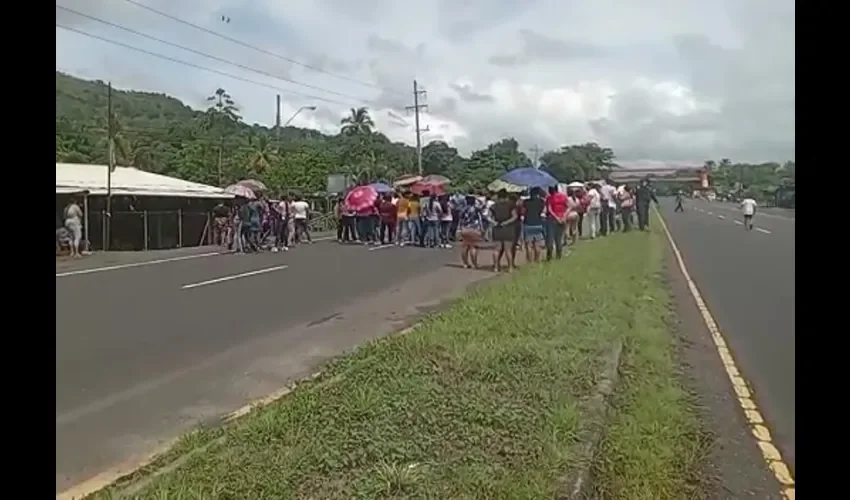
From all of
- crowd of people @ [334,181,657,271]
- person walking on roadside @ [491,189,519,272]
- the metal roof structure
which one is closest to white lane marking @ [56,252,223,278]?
the metal roof structure

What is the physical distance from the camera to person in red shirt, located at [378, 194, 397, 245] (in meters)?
14.5

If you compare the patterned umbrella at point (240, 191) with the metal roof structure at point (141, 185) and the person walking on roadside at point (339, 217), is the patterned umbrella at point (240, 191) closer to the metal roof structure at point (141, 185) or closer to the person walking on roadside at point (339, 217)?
the metal roof structure at point (141, 185)

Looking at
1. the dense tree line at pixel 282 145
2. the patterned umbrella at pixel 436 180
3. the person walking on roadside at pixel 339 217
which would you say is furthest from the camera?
the person walking on roadside at pixel 339 217

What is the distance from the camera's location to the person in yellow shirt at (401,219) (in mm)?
14584

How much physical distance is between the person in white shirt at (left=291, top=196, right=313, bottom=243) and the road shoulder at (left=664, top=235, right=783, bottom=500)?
966 cm

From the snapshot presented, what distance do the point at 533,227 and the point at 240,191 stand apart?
6663 millimetres

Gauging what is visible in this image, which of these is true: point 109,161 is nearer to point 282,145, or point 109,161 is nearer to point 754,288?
point 282,145

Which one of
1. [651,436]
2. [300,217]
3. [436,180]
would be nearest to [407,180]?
[436,180]

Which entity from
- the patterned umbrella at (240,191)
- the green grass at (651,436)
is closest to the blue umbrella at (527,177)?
the green grass at (651,436)

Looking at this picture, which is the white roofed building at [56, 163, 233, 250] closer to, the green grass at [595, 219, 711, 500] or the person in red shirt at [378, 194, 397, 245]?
the person in red shirt at [378, 194, 397, 245]

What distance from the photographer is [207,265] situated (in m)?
15.7

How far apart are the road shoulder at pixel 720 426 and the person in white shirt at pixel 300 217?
966 centimetres
